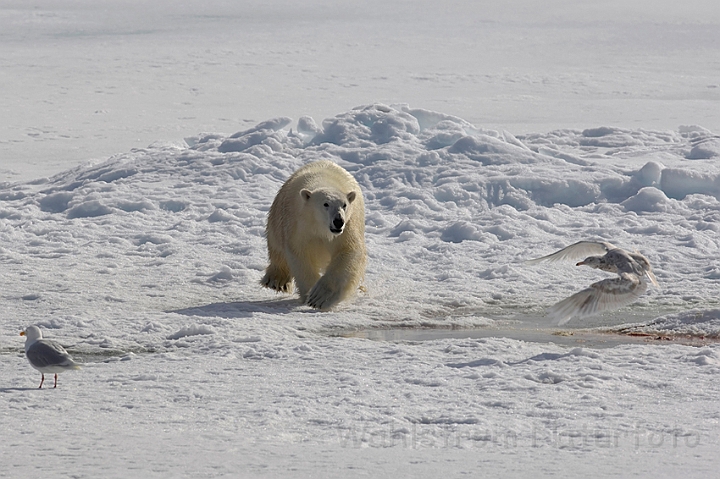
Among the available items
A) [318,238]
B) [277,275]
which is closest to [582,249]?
[318,238]

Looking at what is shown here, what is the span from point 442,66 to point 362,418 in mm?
18618

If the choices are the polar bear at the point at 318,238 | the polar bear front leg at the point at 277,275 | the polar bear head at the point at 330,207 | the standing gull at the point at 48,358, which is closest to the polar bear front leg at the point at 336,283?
the polar bear at the point at 318,238

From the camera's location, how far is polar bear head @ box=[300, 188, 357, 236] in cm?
647

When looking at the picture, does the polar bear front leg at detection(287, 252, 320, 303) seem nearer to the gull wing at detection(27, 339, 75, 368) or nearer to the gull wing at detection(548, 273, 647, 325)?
the gull wing at detection(548, 273, 647, 325)

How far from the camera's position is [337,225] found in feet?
21.1

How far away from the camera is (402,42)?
1032 inches

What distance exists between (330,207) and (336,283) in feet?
1.74

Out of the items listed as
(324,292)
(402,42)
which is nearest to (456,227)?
(324,292)

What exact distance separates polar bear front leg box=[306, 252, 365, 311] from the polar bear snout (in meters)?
0.33

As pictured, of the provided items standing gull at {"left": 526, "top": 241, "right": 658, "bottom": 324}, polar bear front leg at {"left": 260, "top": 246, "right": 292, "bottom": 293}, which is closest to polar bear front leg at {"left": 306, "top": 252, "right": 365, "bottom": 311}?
polar bear front leg at {"left": 260, "top": 246, "right": 292, "bottom": 293}

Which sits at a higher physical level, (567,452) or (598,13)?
(598,13)

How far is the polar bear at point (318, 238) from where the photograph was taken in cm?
660

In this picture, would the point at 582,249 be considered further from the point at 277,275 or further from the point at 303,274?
the point at 277,275

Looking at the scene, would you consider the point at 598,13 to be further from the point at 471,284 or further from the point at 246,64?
the point at 471,284
